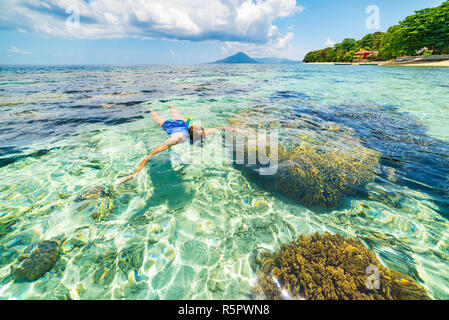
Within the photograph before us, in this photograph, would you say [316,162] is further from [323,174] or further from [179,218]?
[179,218]

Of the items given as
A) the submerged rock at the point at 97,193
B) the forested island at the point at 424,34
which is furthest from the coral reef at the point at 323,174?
the forested island at the point at 424,34

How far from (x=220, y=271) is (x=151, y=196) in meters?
2.19

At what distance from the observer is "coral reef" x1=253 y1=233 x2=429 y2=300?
85.6 inches

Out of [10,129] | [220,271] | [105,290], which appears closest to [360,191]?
[220,271]

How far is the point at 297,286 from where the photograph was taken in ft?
7.56

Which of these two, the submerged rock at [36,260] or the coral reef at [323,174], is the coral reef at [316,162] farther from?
the submerged rock at [36,260]

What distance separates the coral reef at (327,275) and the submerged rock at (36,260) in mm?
2996

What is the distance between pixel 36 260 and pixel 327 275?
4.13 metres

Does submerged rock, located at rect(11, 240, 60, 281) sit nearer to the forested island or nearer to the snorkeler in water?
the snorkeler in water

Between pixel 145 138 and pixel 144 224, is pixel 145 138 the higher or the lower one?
the higher one

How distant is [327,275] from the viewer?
7.70 ft

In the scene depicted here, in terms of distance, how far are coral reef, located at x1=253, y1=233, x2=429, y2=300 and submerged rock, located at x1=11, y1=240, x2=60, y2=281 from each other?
118 inches
